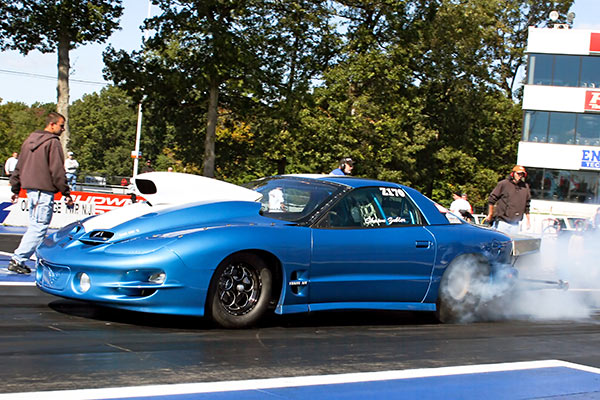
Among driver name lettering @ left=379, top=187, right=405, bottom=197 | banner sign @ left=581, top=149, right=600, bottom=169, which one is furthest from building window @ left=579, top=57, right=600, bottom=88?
driver name lettering @ left=379, top=187, right=405, bottom=197

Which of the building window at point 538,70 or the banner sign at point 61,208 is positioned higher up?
the building window at point 538,70

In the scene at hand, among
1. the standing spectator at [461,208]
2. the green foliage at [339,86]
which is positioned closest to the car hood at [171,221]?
the standing spectator at [461,208]

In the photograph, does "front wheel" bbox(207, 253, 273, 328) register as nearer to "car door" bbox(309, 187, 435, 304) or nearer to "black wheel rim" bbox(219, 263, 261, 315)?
"black wheel rim" bbox(219, 263, 261, 315)

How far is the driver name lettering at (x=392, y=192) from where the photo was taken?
7.27 metres

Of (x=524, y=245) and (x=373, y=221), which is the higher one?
(x=373, y=221)

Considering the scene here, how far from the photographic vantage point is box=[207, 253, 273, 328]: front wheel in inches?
234

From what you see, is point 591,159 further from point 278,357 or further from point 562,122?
point 278,357

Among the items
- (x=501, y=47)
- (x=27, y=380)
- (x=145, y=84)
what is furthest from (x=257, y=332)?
(x=501, y=47)

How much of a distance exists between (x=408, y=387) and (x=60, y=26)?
25.5 m

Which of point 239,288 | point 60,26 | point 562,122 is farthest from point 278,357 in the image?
point 562,122

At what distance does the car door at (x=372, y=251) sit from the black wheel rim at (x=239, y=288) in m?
0.51

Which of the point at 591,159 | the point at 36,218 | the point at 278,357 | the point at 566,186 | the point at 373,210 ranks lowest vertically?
the point at 278,357

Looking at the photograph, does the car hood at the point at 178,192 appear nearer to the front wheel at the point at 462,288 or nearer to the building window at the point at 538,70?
the front wheel at the point at 462,288

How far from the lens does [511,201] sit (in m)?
12.5
